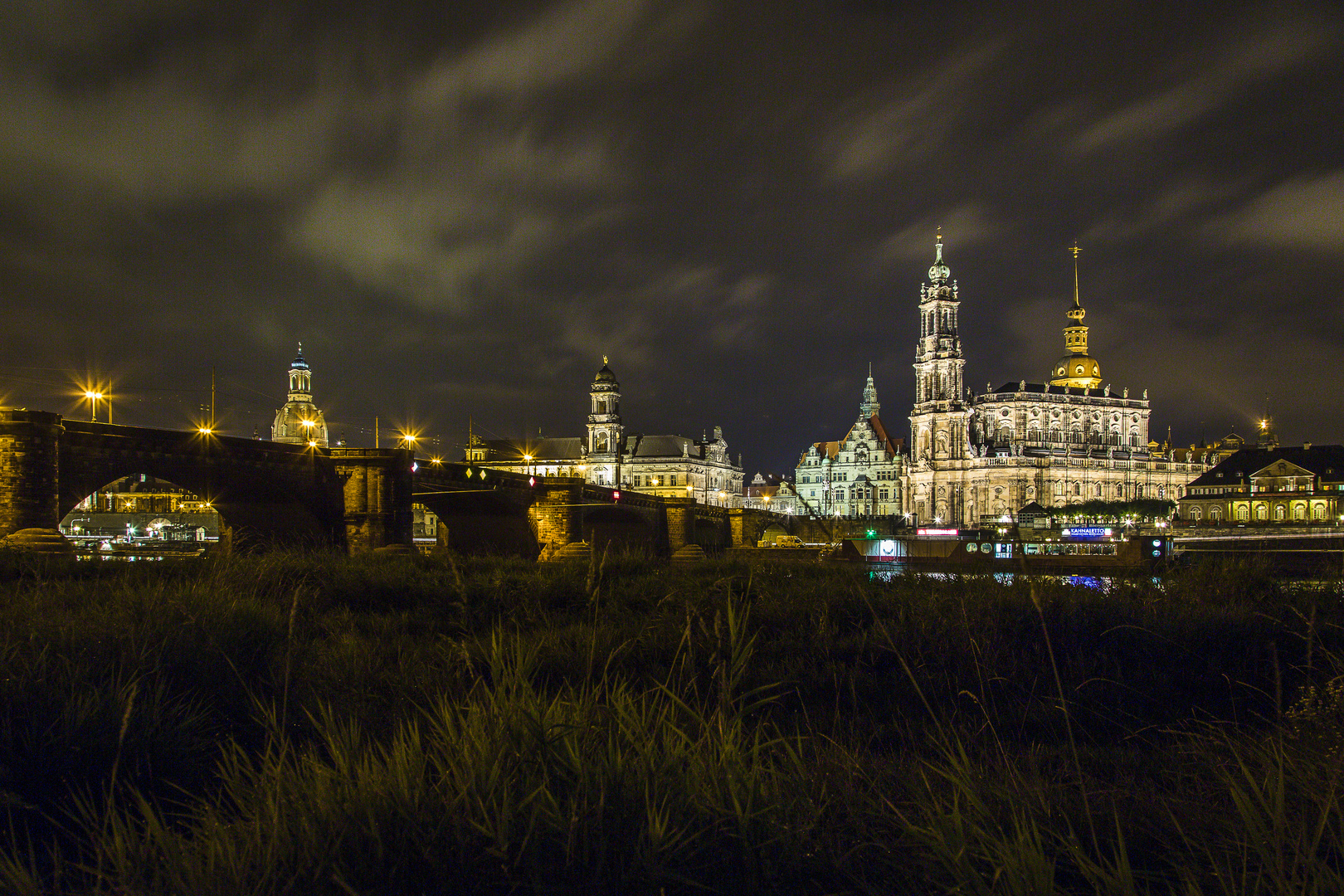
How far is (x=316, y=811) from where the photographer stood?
299 cm

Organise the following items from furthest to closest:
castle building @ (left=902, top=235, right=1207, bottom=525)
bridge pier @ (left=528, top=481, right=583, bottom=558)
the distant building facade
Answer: castle building @ (left=902, top=235, right=1207, bottom=525) → the distant building facade → bridge pier @ (left=528, top=481, right=583, bottom=558)

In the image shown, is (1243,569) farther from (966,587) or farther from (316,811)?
(316,811)

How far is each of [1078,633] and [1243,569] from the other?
19.4 feet

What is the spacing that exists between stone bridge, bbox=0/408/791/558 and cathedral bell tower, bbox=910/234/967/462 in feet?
284

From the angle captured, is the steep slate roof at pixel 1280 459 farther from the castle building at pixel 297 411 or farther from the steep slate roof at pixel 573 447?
the castle building at pixel 297 411

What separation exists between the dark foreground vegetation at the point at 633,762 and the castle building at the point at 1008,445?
119 meters

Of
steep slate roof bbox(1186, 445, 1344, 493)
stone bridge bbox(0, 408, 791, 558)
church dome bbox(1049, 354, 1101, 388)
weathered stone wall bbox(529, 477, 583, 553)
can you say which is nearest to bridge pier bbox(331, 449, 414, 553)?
stone bridge bbox(0, 408, 791, 558)

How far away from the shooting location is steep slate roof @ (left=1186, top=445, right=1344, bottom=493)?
88.2 metres

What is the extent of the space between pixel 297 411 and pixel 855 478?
349 ft

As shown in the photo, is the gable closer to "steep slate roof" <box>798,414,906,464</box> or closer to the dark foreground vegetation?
"steep slate roof" <box>798,414,906,464</box>

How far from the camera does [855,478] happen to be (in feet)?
Answer: 458

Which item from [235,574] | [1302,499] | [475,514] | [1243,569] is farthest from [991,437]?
[235,574]

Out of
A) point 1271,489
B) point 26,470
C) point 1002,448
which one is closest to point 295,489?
point 26,470

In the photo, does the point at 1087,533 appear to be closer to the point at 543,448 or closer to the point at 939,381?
the point at 939,381
